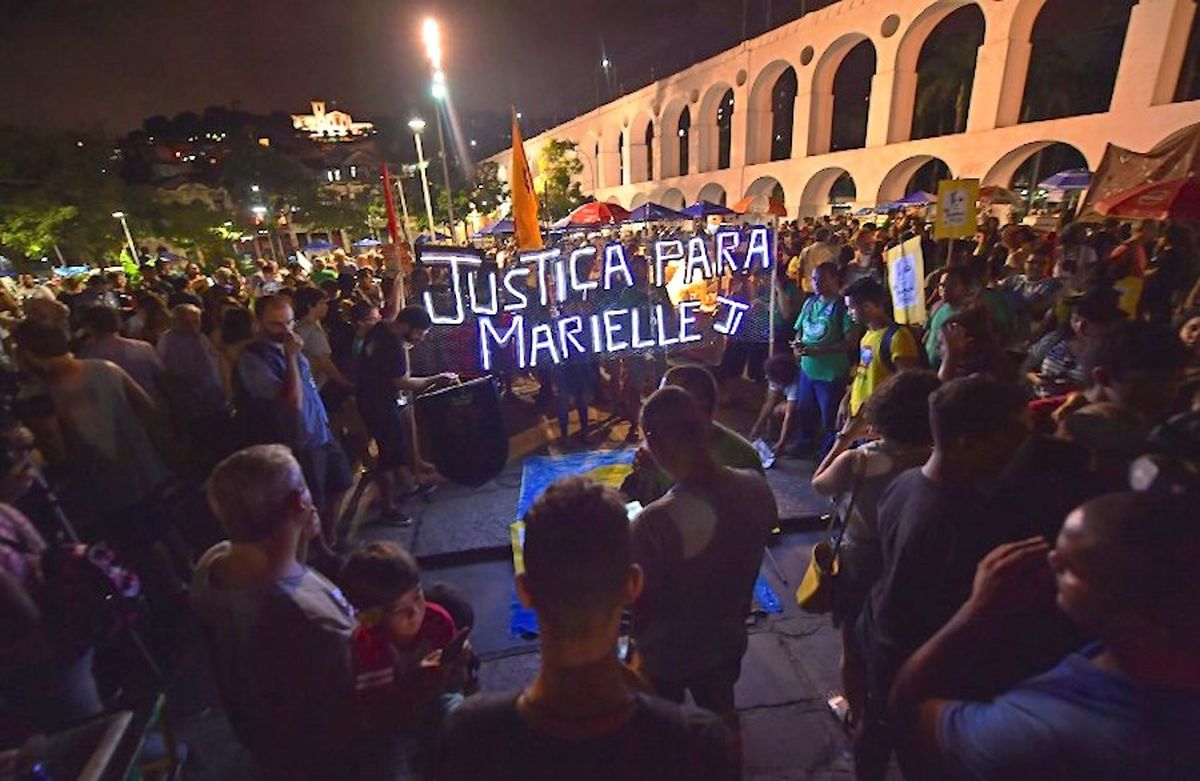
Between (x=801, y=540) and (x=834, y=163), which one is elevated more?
(x=834, y=163)

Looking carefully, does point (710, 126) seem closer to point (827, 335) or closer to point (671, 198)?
point (671, 198)

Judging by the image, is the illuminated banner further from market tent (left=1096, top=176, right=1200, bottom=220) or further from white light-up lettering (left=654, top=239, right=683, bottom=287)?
market tent (left=1096, top=176, right=1200, bottom=220)

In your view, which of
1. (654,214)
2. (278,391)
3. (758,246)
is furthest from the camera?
(654,214)

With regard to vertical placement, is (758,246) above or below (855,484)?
above

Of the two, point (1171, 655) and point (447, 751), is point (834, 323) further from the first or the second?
point (447, 751)

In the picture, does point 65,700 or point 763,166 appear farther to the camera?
point 763,166

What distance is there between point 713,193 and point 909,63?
15125mm

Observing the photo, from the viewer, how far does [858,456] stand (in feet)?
8.81

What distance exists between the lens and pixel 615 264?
652 cm

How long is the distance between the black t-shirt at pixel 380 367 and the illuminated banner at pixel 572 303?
744mm

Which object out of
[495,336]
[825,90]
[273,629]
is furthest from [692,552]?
[825,90]

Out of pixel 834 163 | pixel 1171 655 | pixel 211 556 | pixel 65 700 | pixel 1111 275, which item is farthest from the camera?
pixel 834 163

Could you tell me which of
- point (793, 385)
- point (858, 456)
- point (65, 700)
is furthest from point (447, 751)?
point (793, 385)

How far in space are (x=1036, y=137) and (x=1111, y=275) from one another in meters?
18.9
